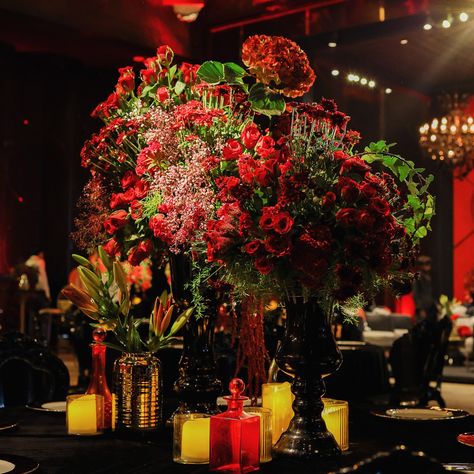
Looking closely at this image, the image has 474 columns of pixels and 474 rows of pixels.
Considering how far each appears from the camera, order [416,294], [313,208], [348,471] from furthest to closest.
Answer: [416,294], [313,208], [348,471]

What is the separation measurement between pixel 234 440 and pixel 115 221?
2.19 feet

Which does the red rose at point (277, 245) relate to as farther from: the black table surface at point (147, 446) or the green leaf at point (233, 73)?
the green leaf at point (233, 73)

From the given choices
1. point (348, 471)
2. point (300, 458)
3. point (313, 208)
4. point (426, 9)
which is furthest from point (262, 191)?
point (426, 9)

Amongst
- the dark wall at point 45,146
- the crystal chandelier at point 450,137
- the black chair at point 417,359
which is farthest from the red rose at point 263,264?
the crystal chandelier at point 450,137

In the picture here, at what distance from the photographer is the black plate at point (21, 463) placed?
1501 mm

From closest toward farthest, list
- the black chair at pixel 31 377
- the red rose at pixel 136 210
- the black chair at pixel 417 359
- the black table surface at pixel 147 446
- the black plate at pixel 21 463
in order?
the black plate at pixel 21 463, the black table surface at pixel 147 446, the red rose at pixel 136 210, the black chair at pixel 31 377, the black chair at pixel 417 359

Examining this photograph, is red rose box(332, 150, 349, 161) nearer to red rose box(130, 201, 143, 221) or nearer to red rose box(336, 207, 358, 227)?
red rose box(336, 207, 358, 227)

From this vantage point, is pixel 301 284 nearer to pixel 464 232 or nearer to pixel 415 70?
pixel 415 70

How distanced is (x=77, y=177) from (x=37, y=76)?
56.1 inches

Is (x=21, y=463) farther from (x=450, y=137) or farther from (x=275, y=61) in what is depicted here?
(x=450, y=137)

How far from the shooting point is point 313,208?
1621 millimetres

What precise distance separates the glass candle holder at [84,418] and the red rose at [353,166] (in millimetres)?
748

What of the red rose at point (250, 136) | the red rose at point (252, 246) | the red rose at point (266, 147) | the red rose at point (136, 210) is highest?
the red rose at point (250, 136)

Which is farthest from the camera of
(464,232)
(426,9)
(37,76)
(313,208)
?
(464,232)
